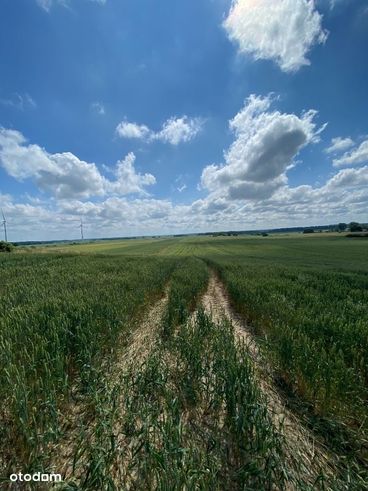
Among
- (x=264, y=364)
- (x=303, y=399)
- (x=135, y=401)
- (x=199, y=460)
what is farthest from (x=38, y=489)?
(x=264, y=364)

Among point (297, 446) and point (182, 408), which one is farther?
point (182, 408)

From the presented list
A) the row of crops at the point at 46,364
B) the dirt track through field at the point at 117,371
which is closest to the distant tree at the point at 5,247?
the row of crops at the point at 46,364

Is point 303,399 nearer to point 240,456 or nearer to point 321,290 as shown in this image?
point 240,456

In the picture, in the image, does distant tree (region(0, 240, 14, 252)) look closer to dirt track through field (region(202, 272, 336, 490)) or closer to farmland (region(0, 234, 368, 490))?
farmland (region(0, 234, 368, 490))

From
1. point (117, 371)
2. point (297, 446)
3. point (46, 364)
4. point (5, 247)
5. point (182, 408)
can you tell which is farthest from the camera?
point (5, 247)

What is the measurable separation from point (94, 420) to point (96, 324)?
2.39 metres

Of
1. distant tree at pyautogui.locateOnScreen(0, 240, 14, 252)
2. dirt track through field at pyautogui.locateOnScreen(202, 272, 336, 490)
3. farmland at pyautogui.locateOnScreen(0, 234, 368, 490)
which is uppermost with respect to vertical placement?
distant tree at pyautogui.locateOnScreen(0, 240, 14, 252)

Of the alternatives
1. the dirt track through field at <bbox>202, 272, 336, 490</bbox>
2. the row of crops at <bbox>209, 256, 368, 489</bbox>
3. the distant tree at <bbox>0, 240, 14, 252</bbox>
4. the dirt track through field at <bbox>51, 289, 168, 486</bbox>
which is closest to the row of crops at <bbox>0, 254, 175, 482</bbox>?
the dirt track through field at <bbox>51, 289, 168, 486</bbox>

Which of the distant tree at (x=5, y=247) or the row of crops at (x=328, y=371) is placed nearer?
the row of crops at (x=328, y=371)

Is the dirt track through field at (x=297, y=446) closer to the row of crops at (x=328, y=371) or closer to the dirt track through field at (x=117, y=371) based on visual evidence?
the row of crops at (x=328, y=371)

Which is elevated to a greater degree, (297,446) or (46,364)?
(46,364)

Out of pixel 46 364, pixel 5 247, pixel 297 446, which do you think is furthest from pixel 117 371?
pixel 5 247

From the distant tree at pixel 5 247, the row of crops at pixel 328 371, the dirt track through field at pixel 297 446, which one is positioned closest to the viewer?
the dirt track through field at pixel 297 446

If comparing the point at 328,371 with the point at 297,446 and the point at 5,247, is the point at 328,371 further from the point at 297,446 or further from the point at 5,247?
the point at 5,247
